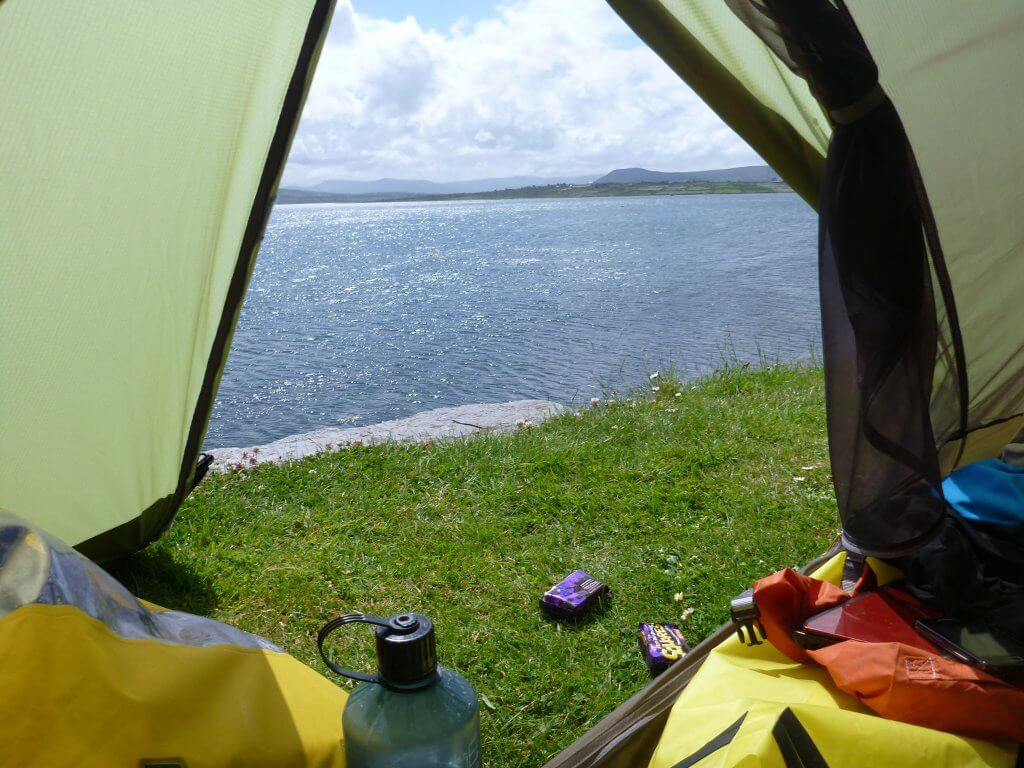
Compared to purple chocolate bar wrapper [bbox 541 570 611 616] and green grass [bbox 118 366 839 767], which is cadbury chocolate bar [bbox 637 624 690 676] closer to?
green grass [bbox 118 366 839 767]

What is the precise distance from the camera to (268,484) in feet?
14.0

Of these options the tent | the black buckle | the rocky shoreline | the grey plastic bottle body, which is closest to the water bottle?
the grey plastic bottle body

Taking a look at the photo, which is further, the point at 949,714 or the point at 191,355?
the point at 191,355

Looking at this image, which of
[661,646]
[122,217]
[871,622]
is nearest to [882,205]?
[871,622]

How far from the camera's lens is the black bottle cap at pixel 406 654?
1265 millimetres

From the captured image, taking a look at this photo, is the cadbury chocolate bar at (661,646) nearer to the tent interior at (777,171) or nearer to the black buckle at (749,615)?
the tent interior at (777,171)

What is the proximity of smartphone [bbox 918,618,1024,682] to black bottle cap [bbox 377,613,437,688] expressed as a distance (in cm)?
108

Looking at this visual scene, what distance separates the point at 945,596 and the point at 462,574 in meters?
1.89

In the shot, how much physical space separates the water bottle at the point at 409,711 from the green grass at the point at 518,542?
3.59ft

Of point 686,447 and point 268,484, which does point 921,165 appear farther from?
point 268,484

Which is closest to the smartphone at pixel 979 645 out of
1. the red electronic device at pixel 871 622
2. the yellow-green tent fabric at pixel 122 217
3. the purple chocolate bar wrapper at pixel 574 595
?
the red electronic device at pixel 871 622

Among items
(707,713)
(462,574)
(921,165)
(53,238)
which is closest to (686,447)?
(462,574)

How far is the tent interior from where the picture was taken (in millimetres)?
1748

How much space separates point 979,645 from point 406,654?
1.17m
